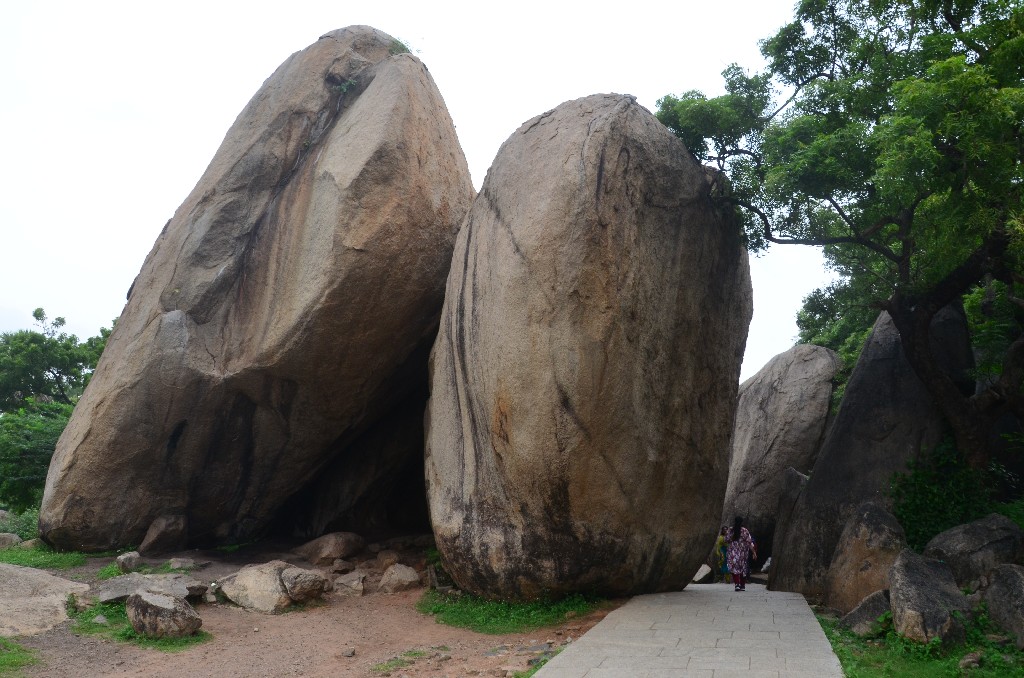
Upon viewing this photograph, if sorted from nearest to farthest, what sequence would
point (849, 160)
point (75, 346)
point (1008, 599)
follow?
point (1008, 599) < point (849, 160) < point (75, 346)

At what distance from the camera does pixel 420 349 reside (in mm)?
15242

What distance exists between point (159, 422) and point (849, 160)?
12.0 metres

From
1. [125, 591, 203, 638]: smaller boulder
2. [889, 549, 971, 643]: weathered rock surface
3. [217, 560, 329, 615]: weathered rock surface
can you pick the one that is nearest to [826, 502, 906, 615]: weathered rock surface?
[889, 549, 971, 643]: weathered rock surface

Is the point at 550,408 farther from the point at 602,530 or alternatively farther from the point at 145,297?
the point at 145,297

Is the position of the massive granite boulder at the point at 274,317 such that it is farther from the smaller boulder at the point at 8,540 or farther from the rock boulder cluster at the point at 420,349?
the smaller boulder at the point at 8,540

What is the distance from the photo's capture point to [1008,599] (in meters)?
9.10

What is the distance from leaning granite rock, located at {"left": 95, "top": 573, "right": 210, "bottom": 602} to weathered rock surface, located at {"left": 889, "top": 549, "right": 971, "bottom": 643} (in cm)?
914

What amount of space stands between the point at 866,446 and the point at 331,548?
9.63 meters

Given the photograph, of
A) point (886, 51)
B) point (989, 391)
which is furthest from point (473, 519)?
point (886, 51)

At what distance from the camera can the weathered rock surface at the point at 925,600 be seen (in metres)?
8.89

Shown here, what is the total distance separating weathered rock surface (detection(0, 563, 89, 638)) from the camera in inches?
408

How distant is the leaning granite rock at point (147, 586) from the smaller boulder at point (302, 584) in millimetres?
1213

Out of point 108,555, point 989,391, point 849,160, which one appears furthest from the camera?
point 108,555

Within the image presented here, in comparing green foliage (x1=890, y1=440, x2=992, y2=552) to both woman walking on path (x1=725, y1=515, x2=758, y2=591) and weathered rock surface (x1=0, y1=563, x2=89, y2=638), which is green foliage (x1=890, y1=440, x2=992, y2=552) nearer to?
woman walking on path (x1=725, y1=515, x2=758, y2=591)
